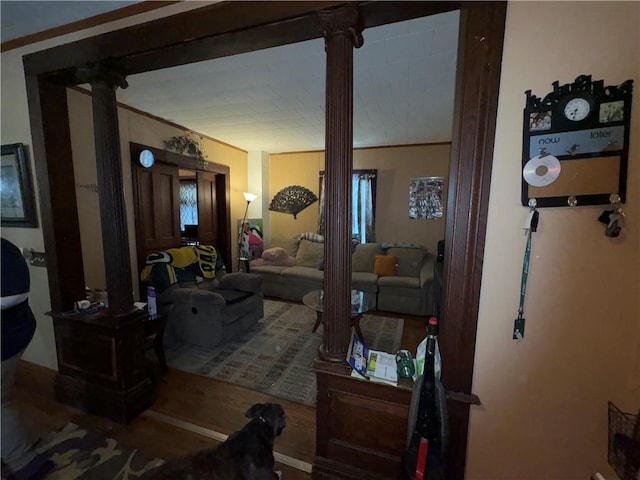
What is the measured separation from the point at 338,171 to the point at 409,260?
320 centimetres

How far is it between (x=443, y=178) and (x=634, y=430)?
3930 mm

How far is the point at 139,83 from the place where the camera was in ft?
7.55

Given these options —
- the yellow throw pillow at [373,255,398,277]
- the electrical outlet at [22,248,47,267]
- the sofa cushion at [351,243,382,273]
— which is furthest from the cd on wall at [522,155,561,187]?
the sofa cushion at [351,243,382,273]

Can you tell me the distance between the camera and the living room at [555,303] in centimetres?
90

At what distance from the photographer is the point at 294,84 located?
7.44ft

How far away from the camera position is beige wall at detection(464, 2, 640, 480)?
896 millimetres

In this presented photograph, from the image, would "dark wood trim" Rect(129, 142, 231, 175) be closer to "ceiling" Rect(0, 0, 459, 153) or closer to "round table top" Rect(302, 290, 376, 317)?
"ceiling" Rect(0, 0, 459, 153)

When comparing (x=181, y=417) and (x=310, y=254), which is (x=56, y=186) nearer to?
(x=181, y=417)

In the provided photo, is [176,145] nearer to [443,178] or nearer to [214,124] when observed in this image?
[214,124]

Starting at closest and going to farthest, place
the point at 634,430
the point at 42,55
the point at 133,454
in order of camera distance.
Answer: the point at 634,430
the point at 133,454
the point at 42,55

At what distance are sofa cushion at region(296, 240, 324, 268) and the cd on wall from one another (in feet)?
11.6

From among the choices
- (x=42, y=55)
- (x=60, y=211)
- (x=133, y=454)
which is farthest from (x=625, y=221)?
(x=42, y=55)

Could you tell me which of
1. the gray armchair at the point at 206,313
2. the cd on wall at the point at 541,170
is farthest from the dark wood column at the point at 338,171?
the gray armchair at the point at 206,313

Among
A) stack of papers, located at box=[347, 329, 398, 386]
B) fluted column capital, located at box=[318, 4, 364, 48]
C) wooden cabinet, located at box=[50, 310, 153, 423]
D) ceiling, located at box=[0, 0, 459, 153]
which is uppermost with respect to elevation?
ceiling, located at box=[0, 0, 459, 153]
